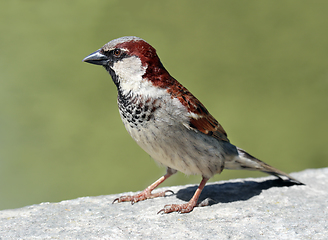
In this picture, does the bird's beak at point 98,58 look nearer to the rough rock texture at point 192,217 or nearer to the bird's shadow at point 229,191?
the rough rock texture at point 192,217

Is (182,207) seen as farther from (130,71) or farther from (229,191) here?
(130,71)

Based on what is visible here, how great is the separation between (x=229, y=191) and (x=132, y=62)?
1.84 m

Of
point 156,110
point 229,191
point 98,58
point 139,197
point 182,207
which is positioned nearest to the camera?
point 156,110

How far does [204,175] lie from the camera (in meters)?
3.71

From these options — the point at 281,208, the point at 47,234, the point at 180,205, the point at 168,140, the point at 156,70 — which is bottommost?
the point at 281,208

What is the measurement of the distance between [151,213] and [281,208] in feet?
4.01

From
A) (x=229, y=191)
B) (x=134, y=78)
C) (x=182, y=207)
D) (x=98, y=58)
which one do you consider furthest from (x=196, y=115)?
(x=229, y=191)

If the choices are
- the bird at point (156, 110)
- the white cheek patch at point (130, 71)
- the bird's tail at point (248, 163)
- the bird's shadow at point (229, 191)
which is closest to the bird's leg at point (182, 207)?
the bird at point (156, 110)

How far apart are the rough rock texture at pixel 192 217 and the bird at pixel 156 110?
11.6 inches

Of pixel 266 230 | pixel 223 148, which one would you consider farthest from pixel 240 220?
pixel 223 148

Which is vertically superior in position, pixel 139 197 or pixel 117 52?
pixel 117 52

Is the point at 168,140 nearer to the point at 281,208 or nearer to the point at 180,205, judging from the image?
the point at 180,205

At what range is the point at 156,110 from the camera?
10.9 ft

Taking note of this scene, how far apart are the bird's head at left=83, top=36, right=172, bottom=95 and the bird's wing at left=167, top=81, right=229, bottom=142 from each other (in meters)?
0.16
